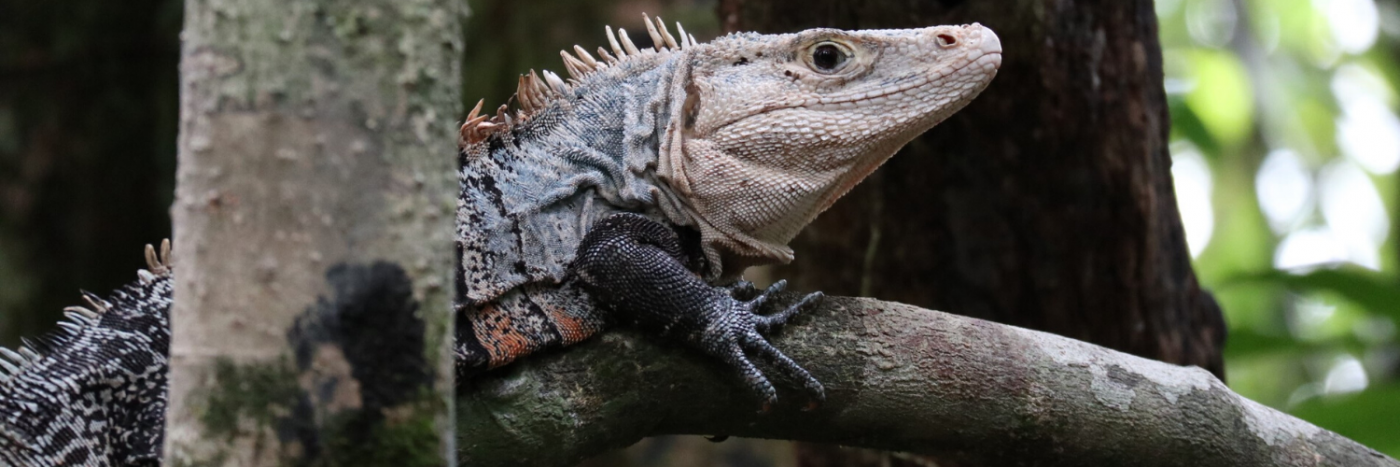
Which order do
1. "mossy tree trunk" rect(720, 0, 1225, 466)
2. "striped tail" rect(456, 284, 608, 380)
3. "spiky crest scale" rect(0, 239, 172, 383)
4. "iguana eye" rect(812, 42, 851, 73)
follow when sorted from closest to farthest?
"striped tail" rect(456, 284, 608, 380) → "spiky crest scale" rect(0, 239, 172, 383) → "iguana eye" rect(812, 42, 851, 73) → "mossy tree trunk" rect(720, 0, 1225, 466)

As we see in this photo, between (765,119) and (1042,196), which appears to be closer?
(765,119)

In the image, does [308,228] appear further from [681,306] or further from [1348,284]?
[1348,284]

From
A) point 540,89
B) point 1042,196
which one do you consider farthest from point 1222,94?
point 540,89

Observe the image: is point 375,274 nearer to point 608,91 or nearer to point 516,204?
point 516,204

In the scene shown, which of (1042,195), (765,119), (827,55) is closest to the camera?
→ (765,119)

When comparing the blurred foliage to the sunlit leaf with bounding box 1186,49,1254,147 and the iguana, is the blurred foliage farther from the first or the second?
the iguana

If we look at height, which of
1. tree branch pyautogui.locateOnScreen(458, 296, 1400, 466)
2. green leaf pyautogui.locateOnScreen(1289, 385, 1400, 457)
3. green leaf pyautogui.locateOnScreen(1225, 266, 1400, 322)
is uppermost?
green leaf pyautogui.locateOnScreen(1225, 266, 1400, 322)

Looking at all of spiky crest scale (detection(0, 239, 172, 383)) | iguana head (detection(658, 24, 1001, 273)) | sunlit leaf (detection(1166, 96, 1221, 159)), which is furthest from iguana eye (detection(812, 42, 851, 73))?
sunlit leaf (detection(1166, 96, 1221, 159))
